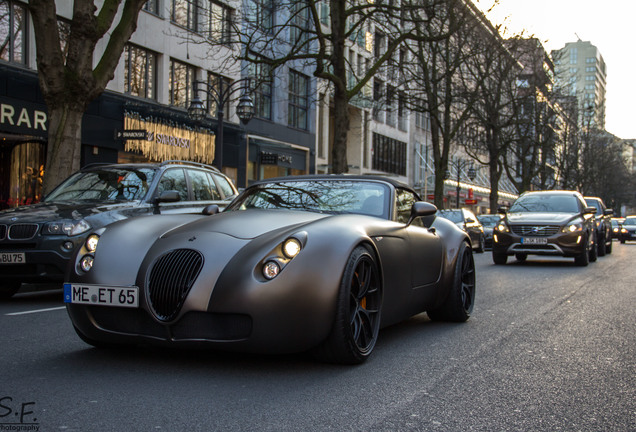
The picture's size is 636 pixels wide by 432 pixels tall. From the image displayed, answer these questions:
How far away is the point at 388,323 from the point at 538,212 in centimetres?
1265

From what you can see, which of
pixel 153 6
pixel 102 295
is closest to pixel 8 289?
pixel 102 295

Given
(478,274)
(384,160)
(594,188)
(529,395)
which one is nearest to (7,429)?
(529,395)

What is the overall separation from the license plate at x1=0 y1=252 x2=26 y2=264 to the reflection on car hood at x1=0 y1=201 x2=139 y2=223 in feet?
1.37

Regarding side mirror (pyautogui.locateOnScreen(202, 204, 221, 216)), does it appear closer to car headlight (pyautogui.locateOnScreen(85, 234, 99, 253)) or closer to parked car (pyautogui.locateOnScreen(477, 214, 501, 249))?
car headlight (pyautogui.locateOnScreen(85, 234, 99, 253))

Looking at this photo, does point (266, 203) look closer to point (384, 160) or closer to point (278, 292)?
point (278, 292)

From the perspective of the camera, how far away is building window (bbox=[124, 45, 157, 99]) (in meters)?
26.3

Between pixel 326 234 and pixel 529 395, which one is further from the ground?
pixel 326 234

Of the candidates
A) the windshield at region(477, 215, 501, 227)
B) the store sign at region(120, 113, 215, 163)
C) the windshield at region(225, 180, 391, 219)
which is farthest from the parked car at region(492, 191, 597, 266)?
the windshield at region(477, 215, 501, 227)

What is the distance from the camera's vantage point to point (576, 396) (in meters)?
4.22

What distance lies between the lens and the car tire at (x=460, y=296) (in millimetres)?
6953

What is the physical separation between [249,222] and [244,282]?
76 cm

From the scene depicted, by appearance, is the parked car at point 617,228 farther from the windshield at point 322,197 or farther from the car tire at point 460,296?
the windshield at point 322,197

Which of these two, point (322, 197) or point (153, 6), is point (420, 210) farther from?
point (153, 6)

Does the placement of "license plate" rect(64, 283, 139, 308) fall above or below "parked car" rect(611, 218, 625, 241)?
above
